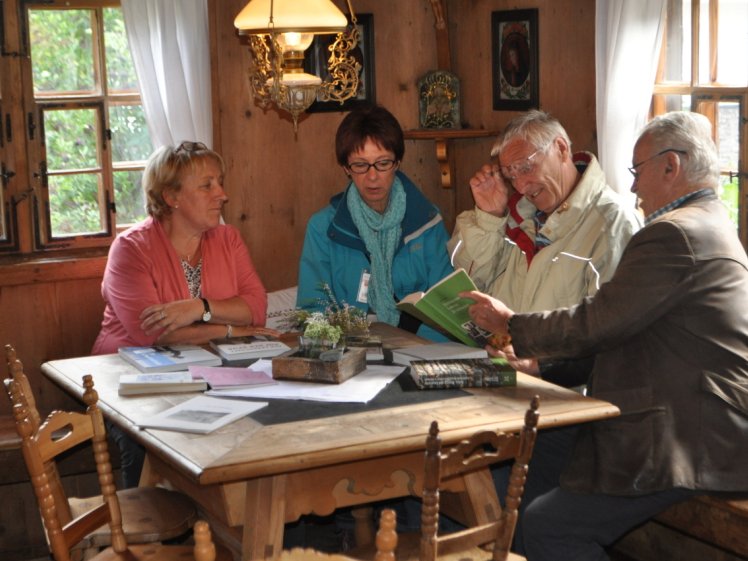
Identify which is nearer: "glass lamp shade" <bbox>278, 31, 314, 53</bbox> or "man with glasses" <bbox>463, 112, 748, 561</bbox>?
"man with glasses" <bbox>463, 112, 748, 561</bbox>

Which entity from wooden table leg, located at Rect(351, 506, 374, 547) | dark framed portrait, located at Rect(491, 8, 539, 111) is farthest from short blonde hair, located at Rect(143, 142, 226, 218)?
dark framed portrait, located at Rect(491, 8, 539, 111)

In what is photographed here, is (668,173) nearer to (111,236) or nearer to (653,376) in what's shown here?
(653,376)

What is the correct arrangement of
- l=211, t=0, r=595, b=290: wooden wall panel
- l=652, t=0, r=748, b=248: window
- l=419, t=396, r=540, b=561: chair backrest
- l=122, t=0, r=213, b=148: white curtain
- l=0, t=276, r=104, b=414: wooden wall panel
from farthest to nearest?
l=211, t=0, r=595, b=290: wooden wall panel → l=122, t=0, r=213, b=148: white curtain → l=0, t=276, r=104, b=414: wooden wall panel → l=652, t=0, r=748, b=248: window → l=419, t=396, r=540, b=561: chair backrest

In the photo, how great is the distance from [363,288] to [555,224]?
820 mm

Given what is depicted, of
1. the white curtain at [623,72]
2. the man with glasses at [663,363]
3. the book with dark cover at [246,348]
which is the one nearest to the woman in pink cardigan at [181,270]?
the book with dark cover at [246,348]

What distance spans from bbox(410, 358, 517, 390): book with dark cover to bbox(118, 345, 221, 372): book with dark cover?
672mm

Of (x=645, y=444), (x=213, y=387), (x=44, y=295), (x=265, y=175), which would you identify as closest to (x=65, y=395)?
(x=44, y=295)

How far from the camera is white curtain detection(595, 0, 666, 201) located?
3766mm

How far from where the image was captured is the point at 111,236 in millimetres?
4559

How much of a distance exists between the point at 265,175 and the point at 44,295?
3.71 ft

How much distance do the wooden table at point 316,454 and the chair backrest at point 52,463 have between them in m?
0.10

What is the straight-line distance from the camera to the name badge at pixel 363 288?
12.5 feet

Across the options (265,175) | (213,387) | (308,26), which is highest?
(308,26)

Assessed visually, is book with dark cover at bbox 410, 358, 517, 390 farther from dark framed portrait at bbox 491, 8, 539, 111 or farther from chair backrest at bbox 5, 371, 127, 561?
dark framed portrait at bbox 491, 8, 539, 111
